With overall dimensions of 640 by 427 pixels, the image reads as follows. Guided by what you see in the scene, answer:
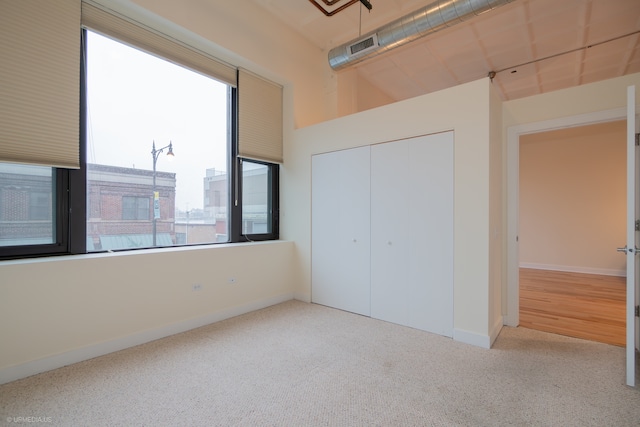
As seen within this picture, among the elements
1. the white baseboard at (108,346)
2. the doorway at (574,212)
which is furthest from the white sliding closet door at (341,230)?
the doorway at (574,212)

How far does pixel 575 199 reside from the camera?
6230mm

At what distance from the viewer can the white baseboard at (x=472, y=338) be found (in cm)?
274

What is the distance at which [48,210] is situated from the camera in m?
2.57

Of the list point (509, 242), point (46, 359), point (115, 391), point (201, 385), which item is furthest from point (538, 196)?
point (46, 359)

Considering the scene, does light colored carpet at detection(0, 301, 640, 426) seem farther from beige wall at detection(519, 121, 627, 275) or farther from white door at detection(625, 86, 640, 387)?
beige wall at detection(519, 121, 627, 275)

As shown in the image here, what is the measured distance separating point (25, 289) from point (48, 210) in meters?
0.72

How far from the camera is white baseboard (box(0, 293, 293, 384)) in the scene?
2.20m

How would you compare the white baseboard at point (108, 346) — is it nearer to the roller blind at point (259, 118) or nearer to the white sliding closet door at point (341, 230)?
the white sliding closet door at point (341, 230)

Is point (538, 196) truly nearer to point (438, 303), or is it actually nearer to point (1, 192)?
point (438, 303)

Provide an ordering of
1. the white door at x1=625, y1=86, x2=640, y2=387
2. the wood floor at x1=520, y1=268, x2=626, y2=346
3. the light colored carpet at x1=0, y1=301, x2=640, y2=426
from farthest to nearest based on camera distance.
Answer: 1. the wood floor at x1=520, y1=268, x2=626, y2=346
2. the white door at x1=625, y1=86, x2=640, y2=387
3. the light colored carpet at x1=0, y1=301, x2=640, y2=426

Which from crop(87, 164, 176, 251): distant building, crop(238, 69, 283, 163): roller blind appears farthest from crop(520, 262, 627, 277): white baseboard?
crop(87, 164, 176, 251): distant building

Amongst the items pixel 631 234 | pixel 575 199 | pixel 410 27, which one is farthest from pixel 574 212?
pixel 410 27

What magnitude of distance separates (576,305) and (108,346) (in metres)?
5.70

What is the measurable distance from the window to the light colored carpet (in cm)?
119
